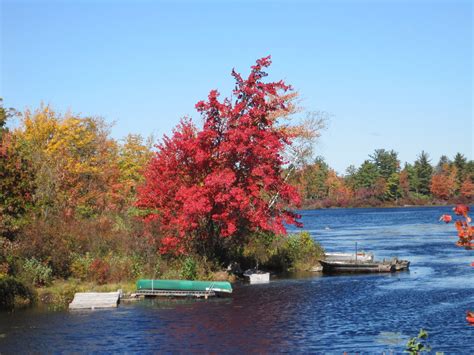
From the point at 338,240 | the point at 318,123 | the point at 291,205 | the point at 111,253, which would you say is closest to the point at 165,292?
the point at 111,253

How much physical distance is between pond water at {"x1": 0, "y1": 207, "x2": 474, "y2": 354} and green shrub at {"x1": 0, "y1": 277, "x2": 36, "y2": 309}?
70.6 inches

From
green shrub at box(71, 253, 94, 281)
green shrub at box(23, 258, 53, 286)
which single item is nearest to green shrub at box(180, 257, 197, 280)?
green shrub at box(71, 253, 94, 281)

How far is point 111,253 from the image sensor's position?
130ft

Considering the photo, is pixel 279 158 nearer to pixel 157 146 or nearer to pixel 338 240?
pixel 157 146

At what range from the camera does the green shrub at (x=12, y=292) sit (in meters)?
32.9

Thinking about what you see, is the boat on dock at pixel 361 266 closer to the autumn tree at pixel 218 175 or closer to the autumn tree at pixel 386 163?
the autumn tree at pixel 218 175

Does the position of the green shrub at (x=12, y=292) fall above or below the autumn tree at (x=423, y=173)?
below

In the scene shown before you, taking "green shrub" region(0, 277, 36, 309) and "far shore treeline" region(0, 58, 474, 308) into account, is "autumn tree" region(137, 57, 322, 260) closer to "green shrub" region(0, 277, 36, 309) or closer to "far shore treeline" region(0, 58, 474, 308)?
"far shore treeline" region(0, 58, 474, 308)

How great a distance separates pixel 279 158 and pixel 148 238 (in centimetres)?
1020

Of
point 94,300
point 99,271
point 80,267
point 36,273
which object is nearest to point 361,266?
point 99,271

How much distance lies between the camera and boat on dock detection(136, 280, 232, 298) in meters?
35.1

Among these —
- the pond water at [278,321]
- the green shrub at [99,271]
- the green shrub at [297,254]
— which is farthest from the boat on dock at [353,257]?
the green shrub at [99,271]

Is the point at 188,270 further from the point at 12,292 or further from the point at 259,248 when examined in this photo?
the point at 259,248

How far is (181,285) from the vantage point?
116 ft
